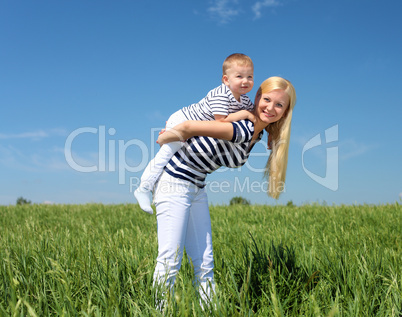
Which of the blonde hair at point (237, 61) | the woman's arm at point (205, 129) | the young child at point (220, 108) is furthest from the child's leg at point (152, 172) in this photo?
the blonde hair at point (237, 61)

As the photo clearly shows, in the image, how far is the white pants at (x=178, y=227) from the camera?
263 cm

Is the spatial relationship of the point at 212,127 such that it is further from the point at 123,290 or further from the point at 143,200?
the point at 123,290

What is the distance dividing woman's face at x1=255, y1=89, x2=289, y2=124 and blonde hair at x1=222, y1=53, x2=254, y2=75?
0.96ft

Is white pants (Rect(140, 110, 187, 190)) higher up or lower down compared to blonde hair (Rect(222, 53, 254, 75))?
lower down

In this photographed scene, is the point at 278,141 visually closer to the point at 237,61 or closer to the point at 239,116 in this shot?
the point at 239,116

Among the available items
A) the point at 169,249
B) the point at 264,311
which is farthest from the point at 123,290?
the point at 264,311

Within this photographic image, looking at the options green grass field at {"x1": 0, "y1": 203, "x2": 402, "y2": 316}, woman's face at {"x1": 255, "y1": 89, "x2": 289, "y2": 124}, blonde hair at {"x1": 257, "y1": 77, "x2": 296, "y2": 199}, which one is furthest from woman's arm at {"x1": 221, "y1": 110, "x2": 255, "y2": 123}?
green grass field at {"x1": 0, "y1": 203, "x2": 402, "y2": 316}

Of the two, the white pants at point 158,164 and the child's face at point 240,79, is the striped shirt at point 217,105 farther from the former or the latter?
the white pants at point 158,164

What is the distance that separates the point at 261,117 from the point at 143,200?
3.79 feet

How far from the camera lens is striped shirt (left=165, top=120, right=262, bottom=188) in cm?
271

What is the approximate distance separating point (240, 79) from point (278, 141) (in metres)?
0.67

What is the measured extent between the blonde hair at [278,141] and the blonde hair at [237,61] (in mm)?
216

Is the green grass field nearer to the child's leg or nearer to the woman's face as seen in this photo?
the child's leg

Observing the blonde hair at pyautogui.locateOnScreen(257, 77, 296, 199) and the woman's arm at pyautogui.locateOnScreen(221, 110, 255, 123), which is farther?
the blonde hair at pyautogui.locateOnScreen(257, 77, 296, 199)
